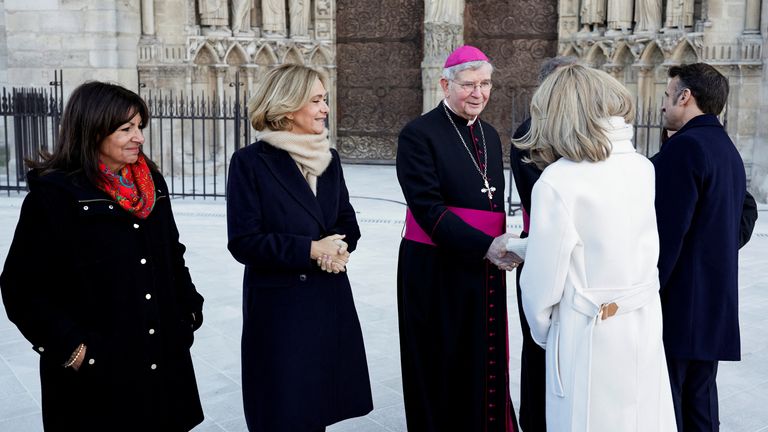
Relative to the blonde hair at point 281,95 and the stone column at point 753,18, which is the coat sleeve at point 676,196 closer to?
the blonde hair at point 281,95

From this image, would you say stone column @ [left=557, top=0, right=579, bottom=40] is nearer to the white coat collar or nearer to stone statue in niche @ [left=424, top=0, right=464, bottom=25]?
stone statue in niche @ [left=424, top=0, right=464, bottom=25]

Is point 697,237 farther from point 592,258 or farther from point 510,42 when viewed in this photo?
point 510,42

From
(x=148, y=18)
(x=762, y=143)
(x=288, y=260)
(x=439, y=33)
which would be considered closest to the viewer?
(x=288, y=260)

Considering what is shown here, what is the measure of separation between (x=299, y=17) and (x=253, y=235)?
11.2 meters

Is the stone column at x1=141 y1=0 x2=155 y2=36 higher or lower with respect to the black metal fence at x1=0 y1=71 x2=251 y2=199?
higher

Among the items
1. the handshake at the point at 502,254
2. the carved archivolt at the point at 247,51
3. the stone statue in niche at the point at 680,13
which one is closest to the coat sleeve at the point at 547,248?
the handshake at the point at 502,254

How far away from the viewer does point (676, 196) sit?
3.09 m

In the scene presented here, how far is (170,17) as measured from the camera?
13.0 metres

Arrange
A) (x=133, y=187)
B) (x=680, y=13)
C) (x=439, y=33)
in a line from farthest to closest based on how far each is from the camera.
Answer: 1. (x=439, y=33)
2. (x=680, y=13)
3. (x=133, y=187)

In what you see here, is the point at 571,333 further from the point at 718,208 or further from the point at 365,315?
the point at 365,315

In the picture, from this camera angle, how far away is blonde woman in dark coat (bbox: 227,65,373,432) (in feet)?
10.1

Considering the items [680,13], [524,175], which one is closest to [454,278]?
[524,175]

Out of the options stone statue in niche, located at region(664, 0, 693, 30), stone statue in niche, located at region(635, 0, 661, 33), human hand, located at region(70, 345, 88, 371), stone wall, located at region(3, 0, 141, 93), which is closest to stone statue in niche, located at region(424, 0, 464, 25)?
stone statue in niche, located at region(635, 0, 661, 33)

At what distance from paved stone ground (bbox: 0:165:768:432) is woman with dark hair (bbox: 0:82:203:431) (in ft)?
4.53
